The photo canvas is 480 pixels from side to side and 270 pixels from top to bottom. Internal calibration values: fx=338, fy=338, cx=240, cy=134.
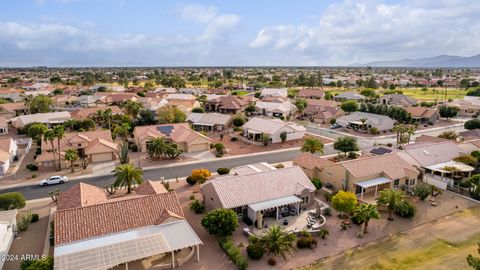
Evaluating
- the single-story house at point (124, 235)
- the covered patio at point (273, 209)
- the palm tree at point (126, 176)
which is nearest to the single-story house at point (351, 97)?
the covered patio at point (273, 209)

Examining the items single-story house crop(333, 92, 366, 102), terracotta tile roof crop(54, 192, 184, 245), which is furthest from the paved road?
single-story house crop(333, 92, 366, 102)

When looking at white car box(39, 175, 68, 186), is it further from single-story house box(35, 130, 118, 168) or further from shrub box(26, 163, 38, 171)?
single-story house box(35, 130, 118, 168)

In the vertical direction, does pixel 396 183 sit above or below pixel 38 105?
below

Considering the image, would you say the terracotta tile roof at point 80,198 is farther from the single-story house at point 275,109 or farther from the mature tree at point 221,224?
the single-story house at point 275,109

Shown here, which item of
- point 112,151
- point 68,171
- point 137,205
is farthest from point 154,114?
point 137,205

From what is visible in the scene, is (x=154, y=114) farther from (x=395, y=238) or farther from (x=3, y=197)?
(x=395, y=238)

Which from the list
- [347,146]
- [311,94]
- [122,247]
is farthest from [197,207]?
[311,94]

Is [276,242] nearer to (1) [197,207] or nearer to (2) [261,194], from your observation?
(2) [261,194]
